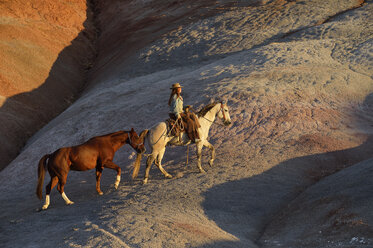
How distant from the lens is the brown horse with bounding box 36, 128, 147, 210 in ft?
39.4

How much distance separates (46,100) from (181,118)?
21.3 meters

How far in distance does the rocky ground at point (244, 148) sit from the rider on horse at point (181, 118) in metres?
1.46

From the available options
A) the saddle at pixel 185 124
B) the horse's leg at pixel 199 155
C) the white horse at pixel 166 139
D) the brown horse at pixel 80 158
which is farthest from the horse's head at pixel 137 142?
the horse's leg at pixel 199 155

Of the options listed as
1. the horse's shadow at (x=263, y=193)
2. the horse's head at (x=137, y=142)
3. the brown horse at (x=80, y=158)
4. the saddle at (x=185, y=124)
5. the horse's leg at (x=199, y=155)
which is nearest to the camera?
the horse's shadow at (x=263, y=193)

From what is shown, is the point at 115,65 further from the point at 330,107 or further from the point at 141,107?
the point at 330,107

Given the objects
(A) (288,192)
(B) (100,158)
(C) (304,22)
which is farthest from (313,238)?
(C) (304,22)

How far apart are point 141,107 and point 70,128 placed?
150 inches

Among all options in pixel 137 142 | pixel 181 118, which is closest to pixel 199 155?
pixel 181 118

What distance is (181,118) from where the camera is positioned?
43.0 feet

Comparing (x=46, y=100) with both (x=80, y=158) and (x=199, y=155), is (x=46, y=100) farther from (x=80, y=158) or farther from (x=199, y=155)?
(x=199, y=155)

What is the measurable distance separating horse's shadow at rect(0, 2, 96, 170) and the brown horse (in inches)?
461

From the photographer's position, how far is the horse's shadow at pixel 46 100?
25.1 metres

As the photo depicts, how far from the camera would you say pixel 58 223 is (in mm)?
10414

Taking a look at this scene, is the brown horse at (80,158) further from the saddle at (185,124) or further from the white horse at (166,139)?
the saddle at (185,124)
